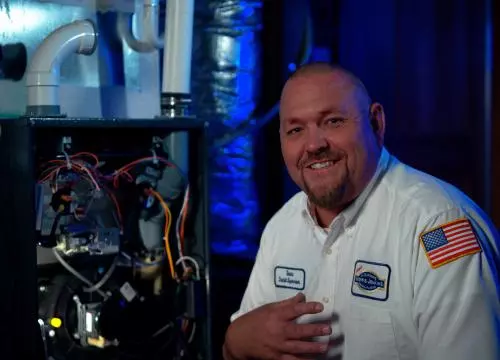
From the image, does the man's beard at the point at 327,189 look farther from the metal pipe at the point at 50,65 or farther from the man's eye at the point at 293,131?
the metal pipe at the point at 50,65

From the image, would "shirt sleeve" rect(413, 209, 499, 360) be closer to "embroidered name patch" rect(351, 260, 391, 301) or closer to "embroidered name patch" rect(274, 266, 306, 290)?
"embroidered name patch" rect(351, 260, 391, 301)

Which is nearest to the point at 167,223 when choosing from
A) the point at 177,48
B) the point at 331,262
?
the point at 177,48

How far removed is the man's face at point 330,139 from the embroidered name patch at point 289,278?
7.9 inches

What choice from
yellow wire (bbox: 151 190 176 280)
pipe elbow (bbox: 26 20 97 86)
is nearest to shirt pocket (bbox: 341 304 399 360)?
yellow wire (bbox: 151 190 176 280)

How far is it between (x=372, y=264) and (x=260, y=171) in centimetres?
143

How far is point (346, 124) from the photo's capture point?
1802mm

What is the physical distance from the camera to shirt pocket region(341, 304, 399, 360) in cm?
172

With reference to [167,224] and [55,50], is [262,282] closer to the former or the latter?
[167,224]

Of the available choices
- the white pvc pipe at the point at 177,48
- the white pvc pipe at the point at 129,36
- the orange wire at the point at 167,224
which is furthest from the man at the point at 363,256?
the white pvc pipe at the point at 129,36

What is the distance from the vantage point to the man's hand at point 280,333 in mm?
1687

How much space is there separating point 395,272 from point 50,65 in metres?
1.06

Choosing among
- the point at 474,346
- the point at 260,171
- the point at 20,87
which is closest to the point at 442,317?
the point at 474,346

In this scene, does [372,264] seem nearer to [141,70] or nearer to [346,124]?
[346,124]

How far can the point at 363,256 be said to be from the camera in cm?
180
